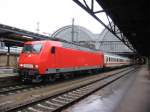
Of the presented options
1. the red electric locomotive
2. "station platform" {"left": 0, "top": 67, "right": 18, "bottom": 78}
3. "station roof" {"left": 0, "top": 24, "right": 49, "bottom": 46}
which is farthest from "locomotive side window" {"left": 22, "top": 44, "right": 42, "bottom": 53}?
"station platform" {"left": 0, "top": 67, "right": 18, "bottom": 78}

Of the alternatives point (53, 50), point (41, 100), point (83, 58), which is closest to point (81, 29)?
point (83, 58)

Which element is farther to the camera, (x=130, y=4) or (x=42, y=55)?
(x=42, y=55)

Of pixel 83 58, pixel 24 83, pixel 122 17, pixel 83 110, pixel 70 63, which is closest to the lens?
pixel 83 110

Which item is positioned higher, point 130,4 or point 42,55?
point 130,4

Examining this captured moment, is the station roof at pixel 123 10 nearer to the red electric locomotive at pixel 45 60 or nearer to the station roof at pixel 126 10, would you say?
the station roof at pixel 126 10

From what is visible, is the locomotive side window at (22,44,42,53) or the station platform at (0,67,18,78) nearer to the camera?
the locomotive side window at (22,44,42,53)

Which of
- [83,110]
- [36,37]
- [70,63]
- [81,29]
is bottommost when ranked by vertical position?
[83,110]

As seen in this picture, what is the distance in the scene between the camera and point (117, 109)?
904 cm

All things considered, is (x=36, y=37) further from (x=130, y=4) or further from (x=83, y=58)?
(x=130, y=4)

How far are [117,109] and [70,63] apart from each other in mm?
10473

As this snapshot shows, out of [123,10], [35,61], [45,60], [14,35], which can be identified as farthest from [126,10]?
[14,35]

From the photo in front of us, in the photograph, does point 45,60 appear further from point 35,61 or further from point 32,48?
point 32,48

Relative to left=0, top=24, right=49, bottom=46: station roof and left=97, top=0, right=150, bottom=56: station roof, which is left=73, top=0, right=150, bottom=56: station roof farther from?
left=0, top=24, right=49, bottom=46: station roof

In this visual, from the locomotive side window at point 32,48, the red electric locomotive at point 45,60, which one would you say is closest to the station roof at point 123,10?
the red electric locomotive at point 45,60
